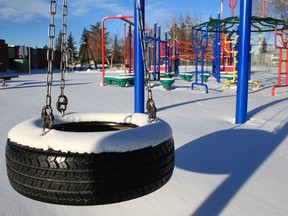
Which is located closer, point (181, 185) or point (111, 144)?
point (111, 144)

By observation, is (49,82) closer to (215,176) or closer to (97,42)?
(215,176)

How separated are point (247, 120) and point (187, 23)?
53141mm

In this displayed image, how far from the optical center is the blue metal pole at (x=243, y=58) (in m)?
5.18

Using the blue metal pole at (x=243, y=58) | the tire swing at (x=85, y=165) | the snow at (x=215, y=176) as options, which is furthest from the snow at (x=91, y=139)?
the blue metal pole at (x=243, y=58)

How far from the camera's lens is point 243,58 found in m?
5.32

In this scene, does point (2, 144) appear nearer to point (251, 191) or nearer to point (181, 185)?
point (181, 185)

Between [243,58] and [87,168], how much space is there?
4592mm

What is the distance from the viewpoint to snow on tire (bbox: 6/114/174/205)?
1.38 m

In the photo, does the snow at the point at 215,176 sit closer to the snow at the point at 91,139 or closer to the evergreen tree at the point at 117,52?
the snow at the point at 91,139

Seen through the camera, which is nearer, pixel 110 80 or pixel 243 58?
pixel 243 58

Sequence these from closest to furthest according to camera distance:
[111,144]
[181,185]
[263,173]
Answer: [111,144], [181,185], [263,173]

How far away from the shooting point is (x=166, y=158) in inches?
64.4

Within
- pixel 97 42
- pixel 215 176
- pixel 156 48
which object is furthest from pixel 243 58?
pixel 97 42

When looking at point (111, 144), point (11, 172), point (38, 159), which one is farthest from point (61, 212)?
point (111, 144)
